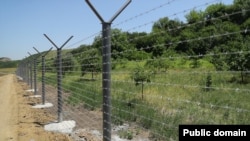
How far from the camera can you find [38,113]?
1075 cm

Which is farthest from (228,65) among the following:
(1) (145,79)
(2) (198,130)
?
(2) (198,130)

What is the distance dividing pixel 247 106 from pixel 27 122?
5796 millimetres

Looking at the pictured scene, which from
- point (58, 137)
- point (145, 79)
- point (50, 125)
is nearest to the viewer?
point (58, 137)

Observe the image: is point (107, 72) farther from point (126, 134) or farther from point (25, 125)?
point (25, 125)

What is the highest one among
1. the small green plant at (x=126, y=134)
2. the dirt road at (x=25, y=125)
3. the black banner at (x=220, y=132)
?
the black banner at (x=220, y=132)

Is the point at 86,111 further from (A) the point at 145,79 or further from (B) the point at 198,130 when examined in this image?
(B) the point at 198,130

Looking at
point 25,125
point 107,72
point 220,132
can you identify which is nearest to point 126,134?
point 107,72

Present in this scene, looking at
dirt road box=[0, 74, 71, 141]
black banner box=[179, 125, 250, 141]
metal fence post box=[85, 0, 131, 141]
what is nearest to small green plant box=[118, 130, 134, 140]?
dirt road box=[0, 74, 71, 141]

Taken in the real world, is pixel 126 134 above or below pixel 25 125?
above

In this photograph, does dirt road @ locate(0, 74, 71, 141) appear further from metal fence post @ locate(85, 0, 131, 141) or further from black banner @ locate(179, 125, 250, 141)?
black banner @ locate(179, 125, 250, 141)

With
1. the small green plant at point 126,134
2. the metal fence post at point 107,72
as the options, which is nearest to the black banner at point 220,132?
the metal fence post at point 107,72

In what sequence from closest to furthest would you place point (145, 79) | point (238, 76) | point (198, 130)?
point (198, 130) → point (145, 79) → point (238, 76)

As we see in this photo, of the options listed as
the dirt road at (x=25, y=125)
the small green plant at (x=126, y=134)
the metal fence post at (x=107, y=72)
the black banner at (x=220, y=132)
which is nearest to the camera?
the black banner at (x=220, y=132)

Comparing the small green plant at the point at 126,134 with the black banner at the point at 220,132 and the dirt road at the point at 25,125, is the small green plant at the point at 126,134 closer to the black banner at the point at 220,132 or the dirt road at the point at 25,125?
the dirt road at the point at 25,125
